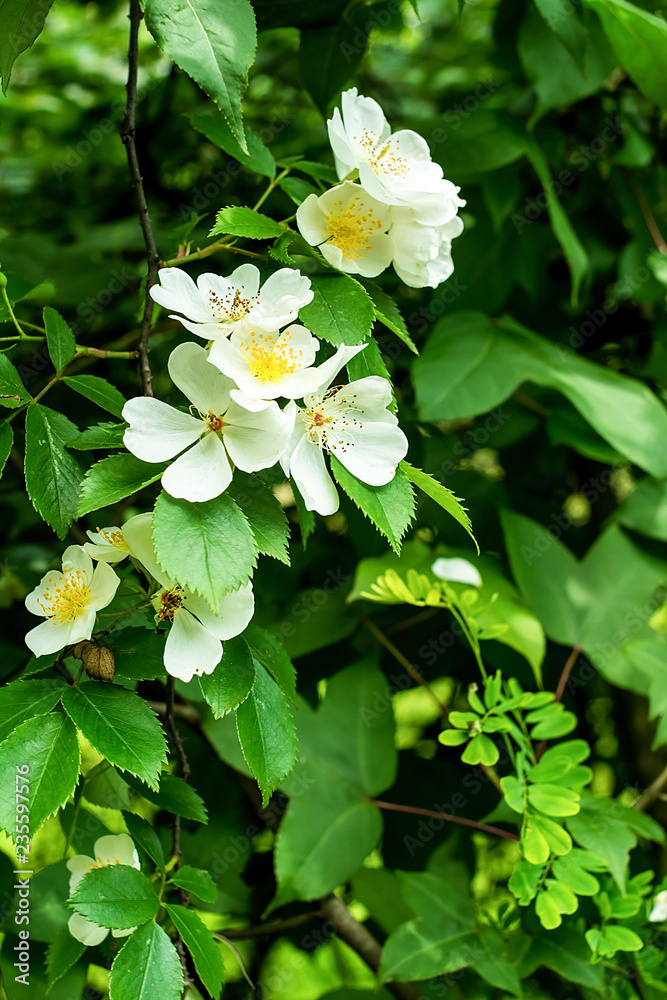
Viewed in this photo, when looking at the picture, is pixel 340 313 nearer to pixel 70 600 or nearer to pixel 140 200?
pixel 140 200

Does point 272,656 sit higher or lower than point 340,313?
lower

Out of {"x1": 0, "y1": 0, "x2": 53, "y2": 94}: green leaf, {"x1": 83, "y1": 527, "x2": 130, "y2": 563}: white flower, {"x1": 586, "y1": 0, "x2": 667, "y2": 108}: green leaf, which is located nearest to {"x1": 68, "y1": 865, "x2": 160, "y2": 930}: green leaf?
{"x1": 83, "y1": 527, "x2": 130, "y2": 563}: white flower

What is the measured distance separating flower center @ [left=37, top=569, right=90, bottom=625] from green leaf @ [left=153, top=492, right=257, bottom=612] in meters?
0.12

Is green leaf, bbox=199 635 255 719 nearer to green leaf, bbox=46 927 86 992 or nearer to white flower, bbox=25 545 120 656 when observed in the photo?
white flower, bbox=25 545 120 656

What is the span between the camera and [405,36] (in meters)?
2.01

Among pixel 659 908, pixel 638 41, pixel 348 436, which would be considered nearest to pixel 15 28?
pixel 348 436

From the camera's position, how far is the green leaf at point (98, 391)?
601mm

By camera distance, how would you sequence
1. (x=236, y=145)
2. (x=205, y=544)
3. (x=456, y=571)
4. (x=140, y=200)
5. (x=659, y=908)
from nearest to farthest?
1. (x=205, y=544)
2. (x=140, y=200)
3. (x=236, y=145)
4. (x=659, y=908)
5. (x=456, y=571)

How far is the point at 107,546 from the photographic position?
21.2 inches

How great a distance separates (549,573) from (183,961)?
64 cm

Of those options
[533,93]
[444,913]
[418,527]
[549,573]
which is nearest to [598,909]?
[444,913]

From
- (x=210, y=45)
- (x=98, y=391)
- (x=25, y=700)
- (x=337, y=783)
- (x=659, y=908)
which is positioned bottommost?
(x=337, y=783)

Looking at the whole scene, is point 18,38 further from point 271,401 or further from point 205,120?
point 271,401

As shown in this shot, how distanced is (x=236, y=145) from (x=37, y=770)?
55cm
